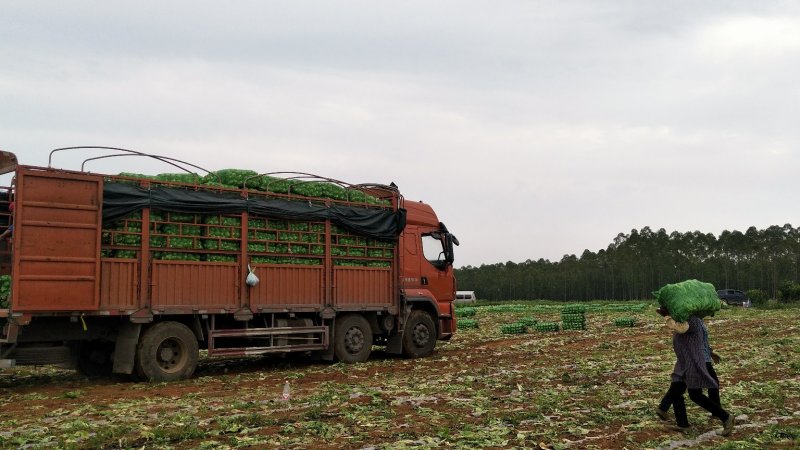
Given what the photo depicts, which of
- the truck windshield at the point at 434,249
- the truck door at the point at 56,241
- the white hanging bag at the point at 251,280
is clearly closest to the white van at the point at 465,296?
the truck windshield at the point at 434,249

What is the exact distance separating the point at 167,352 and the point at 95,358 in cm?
177

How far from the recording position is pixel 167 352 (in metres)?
14.4

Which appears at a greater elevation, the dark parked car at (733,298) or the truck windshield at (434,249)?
the truck windshield at (434,249)

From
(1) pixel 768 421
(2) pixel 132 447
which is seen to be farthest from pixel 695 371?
(2) pixel 132 447

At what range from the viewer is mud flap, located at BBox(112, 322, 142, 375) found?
13703 mm

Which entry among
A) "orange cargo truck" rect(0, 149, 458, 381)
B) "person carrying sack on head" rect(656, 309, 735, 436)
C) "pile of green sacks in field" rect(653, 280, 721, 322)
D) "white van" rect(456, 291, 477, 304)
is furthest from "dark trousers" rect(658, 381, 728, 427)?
"white van" rect(456, 291, 477, 304)

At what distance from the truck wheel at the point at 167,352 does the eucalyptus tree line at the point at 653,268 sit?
93.3 meters

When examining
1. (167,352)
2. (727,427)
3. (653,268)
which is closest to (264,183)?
(167,352)

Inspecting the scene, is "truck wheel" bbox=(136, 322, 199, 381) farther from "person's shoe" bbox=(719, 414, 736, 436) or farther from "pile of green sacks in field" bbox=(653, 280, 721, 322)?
"person's shoe" bbox=(719, 414, 736, 436)

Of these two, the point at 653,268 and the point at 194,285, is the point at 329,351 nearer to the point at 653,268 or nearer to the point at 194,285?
the point at 194,285

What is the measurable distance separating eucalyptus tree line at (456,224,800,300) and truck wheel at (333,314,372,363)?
88.6 m

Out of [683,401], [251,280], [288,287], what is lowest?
[683,401]

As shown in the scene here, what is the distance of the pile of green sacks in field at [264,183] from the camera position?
14773mm

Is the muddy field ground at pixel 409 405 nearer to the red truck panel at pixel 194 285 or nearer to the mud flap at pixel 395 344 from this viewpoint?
the mud flap at pixel 395 344
